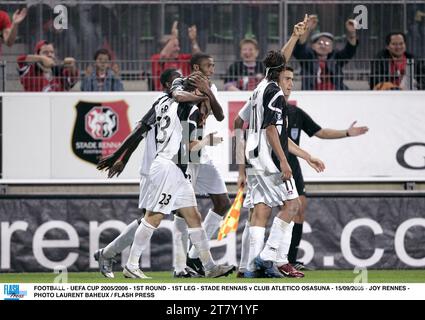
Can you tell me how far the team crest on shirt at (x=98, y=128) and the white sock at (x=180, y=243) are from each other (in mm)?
3475

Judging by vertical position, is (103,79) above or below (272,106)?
above

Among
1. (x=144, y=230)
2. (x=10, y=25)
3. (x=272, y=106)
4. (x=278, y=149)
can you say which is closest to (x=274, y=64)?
(x=272, y=106)

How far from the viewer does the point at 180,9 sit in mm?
17641

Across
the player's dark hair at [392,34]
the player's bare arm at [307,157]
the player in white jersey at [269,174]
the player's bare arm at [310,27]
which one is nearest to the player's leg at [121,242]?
the player in white jersey at [269,174]

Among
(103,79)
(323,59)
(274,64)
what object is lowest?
(274,64)

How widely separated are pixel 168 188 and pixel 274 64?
64.4 inches

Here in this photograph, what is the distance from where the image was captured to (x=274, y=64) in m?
13.1

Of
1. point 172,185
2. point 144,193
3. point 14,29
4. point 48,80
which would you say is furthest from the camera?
point 48,80

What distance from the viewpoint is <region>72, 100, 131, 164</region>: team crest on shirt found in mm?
17188

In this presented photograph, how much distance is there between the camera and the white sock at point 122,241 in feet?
46.2

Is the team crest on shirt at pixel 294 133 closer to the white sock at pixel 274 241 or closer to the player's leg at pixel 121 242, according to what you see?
the player's leg at pixel 121 242

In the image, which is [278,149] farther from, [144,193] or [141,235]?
[144,193]
